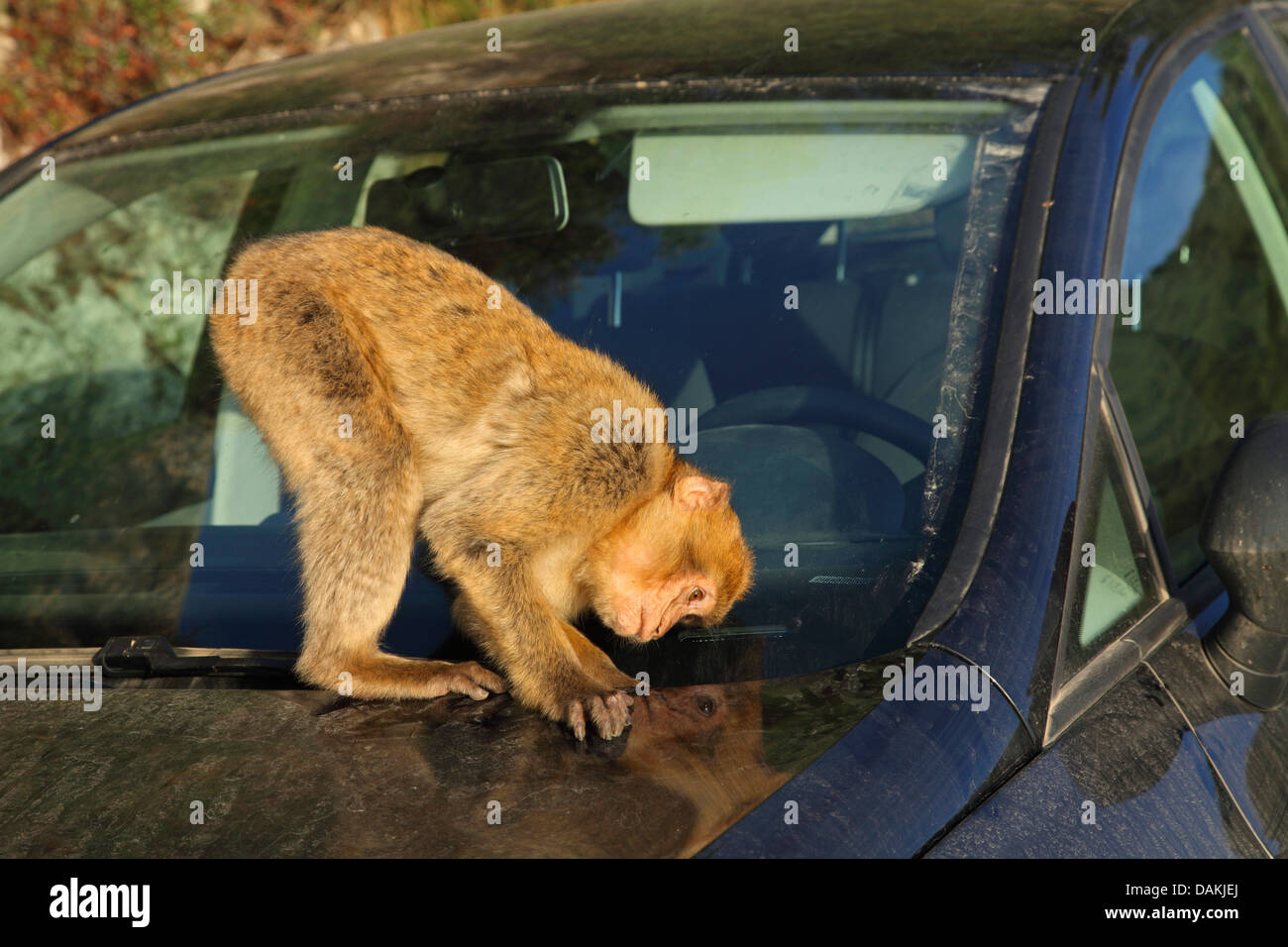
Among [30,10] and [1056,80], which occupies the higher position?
[30,10]

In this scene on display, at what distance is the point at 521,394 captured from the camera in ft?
8.59

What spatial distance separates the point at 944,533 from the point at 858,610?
0.17 meters

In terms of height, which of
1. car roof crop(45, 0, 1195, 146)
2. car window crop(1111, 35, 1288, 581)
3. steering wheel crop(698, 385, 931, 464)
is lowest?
steering wheel crop(698, 385, 931, 464)

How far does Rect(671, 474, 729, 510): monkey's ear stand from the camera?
2.35 m

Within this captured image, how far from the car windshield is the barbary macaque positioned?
3.3 inches

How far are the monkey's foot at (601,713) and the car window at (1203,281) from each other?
1031mm

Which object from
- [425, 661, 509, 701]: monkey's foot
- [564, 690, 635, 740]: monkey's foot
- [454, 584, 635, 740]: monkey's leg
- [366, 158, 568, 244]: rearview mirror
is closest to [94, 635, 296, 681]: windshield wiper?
[425, 661, 509, 701]: monkey's foot

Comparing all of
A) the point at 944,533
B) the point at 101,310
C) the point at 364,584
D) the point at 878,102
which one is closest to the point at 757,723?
the point at 944,533

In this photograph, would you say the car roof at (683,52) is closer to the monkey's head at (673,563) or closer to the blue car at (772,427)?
the blue car at (772,427)

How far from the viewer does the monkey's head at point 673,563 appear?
92.9 inches

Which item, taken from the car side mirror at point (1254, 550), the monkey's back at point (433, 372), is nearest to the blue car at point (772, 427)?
the car side mirror at point (1254, 550)

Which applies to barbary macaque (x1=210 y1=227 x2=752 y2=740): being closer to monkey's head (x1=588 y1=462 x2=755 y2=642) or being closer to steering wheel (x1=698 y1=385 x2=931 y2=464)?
monkey's head (x1=588 y1=462 x2=755 y2=642)

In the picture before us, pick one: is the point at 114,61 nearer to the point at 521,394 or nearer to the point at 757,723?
the point at 521,394

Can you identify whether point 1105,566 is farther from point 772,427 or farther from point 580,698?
point 580,698
